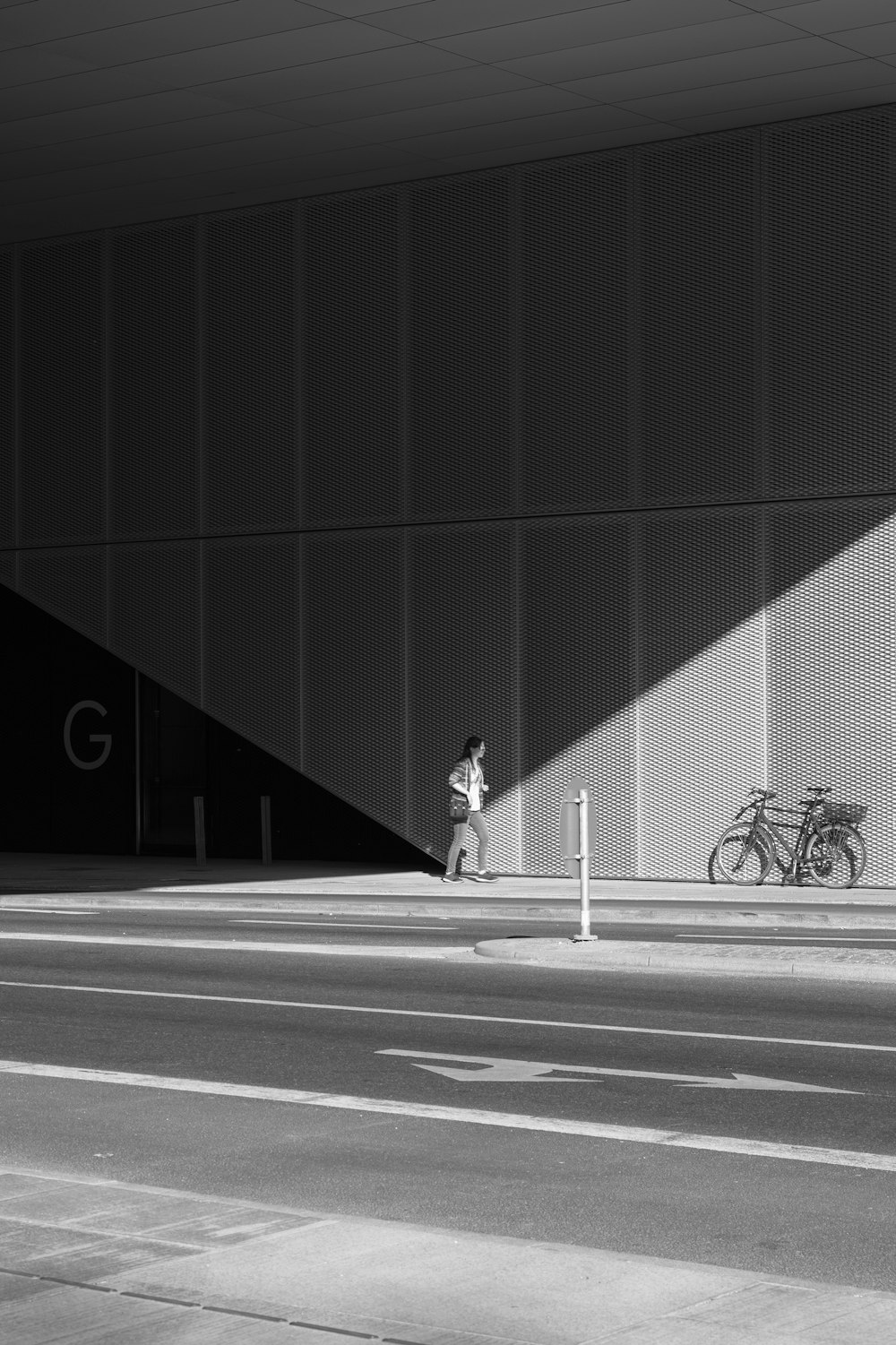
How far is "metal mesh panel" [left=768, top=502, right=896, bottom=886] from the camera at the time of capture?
23.5 metres

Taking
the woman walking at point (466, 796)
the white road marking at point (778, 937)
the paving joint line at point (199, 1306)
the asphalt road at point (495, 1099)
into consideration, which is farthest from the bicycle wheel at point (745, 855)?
the paving joint line at point (199, 1306)

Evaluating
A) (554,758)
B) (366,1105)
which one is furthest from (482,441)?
(366,1105)

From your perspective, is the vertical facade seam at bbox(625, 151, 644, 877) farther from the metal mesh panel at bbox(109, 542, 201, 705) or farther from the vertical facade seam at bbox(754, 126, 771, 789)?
the metal mesh panel at bbox(109, 542, 201, 705)

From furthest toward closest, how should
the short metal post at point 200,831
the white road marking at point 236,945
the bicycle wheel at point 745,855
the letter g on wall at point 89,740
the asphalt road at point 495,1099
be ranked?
the letter g on wall at point 89,740 < the short metal post at point 200,831 < the bicycle wheel at point 745,855 < the white road marking at point 236,945 < the asphalt road at point 495,1099

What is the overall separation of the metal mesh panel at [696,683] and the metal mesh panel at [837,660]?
11.8 inches

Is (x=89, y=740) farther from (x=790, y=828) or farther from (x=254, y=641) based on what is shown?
(x=790, y=828)

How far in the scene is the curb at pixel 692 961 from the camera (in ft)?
47.8

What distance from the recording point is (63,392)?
3016 cm

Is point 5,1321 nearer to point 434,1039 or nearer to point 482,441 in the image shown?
point 434,1039

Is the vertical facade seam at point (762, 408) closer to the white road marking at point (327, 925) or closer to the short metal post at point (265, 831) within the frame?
the white road marking at point (327, 925)

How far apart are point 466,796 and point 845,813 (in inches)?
184

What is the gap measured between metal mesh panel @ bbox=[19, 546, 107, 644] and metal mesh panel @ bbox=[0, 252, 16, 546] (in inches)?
21.8

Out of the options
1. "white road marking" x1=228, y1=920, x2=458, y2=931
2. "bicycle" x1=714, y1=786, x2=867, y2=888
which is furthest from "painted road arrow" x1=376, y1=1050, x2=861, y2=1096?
"bicycle" x1=714, y1=786, x2=867, y2=888

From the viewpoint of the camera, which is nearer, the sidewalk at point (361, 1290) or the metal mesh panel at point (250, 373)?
the sidewalk at point (361, 1290)
